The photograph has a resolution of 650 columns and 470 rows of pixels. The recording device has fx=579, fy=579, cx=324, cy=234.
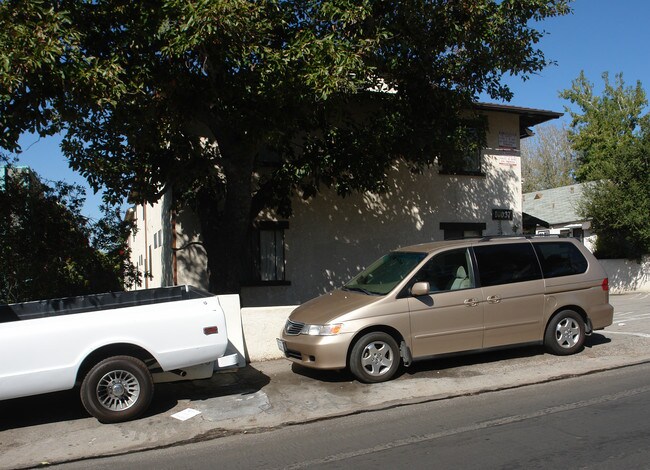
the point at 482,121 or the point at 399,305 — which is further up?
the point at 482,121

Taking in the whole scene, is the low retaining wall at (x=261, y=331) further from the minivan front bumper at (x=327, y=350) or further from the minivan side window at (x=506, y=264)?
the minivan side window at (x=506, y=264)

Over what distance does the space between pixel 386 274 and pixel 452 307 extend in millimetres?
1089

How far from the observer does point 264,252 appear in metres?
13.9

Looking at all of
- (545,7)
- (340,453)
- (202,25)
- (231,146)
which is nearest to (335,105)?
(231,146)

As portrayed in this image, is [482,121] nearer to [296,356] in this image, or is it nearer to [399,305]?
[399,305]

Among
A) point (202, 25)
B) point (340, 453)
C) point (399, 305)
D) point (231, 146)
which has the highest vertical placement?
point (202, 25)

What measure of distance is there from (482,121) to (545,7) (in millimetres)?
2647

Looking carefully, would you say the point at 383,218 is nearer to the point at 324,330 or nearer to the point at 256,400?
the point at 324,330

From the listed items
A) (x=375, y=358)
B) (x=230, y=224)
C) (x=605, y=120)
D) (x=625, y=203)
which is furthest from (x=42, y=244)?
(x=605, y=120)

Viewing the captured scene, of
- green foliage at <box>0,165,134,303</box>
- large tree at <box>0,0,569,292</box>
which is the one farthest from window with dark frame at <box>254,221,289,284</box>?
green foliage at <box>0,165,134,303</box>

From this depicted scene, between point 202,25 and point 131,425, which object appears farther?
point 202,25

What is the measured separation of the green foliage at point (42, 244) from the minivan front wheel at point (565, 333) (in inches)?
299

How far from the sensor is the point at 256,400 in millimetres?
7094

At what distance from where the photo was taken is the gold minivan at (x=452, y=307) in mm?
7523
